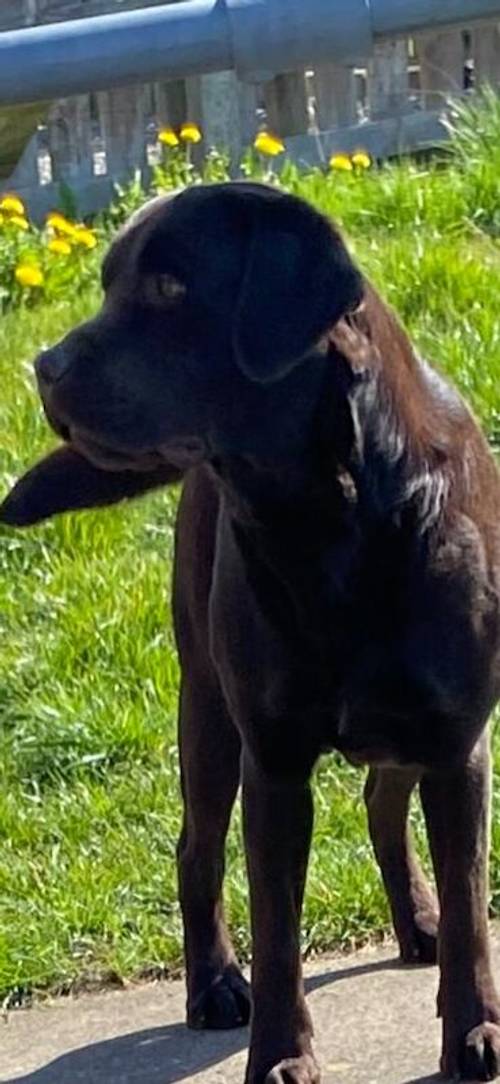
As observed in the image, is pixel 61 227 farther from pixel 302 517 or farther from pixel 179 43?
pixel 302 517

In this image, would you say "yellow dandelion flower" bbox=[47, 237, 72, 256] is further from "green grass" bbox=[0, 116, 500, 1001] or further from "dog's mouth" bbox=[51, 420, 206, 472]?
"dog's mouth" bbox=[51, 420, 206, 472]

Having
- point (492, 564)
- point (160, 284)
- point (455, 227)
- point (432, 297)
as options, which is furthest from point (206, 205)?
point (455, 227)

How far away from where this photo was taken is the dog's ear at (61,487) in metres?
3.95

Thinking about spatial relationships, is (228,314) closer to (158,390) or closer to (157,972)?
(158,390)

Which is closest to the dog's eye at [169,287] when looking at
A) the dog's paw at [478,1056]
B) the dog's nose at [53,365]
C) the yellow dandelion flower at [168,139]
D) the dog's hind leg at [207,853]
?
the dog's nose at [53,365]

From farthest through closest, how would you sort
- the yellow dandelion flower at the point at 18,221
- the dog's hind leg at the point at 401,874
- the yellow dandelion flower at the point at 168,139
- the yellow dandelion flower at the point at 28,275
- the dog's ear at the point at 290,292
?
the yellow dandelion flower at the point at 168,139 → the yellow dandelion flower at the point at 18,221 → the yellow dandelion flower at the point at 28,275 → the dog's hind leg at the point at 401,874 → the dog's ear at the point at 290,292

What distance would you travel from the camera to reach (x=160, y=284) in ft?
11.3

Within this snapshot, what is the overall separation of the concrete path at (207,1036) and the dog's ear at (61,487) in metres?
0.89

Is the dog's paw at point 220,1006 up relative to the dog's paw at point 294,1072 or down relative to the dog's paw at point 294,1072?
down

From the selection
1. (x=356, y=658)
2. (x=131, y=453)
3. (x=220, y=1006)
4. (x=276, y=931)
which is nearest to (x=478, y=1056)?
(x=276, y=931)

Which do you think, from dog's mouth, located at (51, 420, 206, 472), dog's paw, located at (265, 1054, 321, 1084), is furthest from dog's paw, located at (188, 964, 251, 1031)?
dog's mouth, located at (51, 420, 206, 472)

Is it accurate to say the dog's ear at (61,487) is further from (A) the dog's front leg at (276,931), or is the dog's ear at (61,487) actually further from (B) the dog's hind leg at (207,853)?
(A) the dog's front leg at (276,931)

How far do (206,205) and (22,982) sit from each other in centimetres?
154

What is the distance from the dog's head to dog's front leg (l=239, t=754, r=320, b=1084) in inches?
22.4
